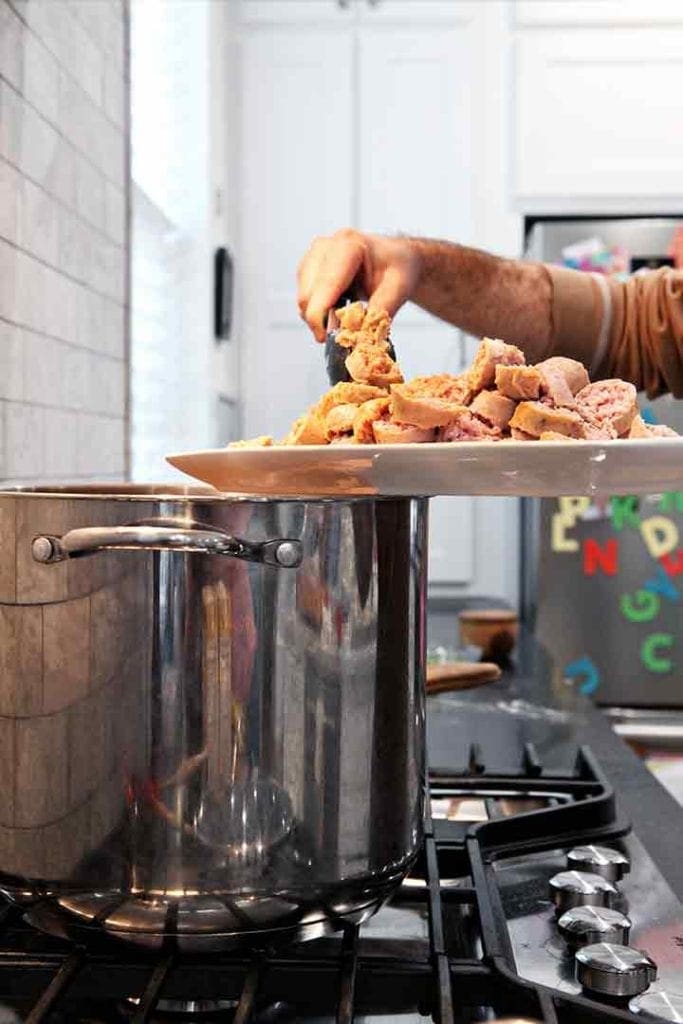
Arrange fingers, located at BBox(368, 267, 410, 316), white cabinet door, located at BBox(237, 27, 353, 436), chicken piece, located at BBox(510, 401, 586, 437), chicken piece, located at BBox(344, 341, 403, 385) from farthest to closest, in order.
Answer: white cabinet door, located at BBox(237, 27, 353, 436), fingers, located at BBox(368, 267, 410, 316), chicken piece, located at BBox(344, 341, 403, 385), chicken piece, located at BBox(510, 401, 586, 437)

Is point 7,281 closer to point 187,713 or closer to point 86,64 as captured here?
point 86,64

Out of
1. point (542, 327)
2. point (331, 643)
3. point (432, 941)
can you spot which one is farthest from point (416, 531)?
point (542, 327)

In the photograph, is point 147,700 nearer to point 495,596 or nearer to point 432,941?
point 432,941

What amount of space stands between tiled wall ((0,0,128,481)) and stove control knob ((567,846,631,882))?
54cm

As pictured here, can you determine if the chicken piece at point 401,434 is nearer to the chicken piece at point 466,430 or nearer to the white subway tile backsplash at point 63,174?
the chicken piece at point 466,430

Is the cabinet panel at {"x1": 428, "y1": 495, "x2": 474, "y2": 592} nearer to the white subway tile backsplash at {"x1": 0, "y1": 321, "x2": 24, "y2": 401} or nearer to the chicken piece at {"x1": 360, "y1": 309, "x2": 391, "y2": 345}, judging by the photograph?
the white subway tile backsplash at {"x1": 0, "y1": 321, "x2": 24, "y2": 401}

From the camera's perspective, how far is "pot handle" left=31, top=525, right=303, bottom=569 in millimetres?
469

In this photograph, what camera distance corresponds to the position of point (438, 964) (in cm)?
51

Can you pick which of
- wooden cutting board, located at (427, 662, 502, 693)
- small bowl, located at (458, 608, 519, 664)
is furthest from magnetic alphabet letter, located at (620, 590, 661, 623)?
wooden cutting board, located at (427, 662, 502, 693)

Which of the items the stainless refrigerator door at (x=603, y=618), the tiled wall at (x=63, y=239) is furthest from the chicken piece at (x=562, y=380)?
the stainless refrigerator door at (x=603, y=618)

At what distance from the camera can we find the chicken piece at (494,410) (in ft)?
2.10

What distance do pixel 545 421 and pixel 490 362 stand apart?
6 cm

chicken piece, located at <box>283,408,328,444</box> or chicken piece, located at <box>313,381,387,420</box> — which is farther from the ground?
chicken piece, located at <box>313,381,387,420</box>

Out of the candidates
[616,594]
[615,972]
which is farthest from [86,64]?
[616,594]
